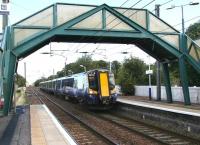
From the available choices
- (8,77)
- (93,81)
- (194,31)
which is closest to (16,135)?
(8,77)

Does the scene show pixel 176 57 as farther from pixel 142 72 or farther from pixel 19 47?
pixel 142 72

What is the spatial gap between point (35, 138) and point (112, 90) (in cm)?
1674

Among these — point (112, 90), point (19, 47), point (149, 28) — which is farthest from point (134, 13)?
point (19, 47)

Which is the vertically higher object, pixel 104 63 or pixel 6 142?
pixel 104 63

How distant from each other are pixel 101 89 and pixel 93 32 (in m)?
4.23

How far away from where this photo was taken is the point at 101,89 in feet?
102

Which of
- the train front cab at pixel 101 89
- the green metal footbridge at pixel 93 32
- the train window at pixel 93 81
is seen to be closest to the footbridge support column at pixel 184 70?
the green metal footbridge at pixel 93 32

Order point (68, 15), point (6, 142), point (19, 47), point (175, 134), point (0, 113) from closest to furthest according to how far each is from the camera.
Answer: point (6, 142) < point (175, 134) < point (0, 113) < point (19, 47) < point (68, 15)

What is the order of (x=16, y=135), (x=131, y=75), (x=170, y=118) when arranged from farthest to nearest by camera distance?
1. (x=131, y=75)
2. (x=170, y=118)
3. (x=16, y=135)

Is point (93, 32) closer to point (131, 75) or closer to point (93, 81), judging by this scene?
point (93, 81)

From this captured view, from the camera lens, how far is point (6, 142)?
13.7 m

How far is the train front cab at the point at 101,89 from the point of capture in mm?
30750

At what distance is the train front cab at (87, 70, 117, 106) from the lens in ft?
101

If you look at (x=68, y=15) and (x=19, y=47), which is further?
(x=68, y=15)
